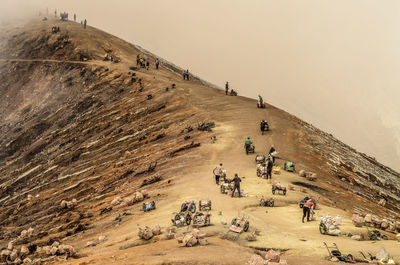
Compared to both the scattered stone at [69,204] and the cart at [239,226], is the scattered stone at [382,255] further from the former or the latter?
the scattered stone at [69,204]

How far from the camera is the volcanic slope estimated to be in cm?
1886

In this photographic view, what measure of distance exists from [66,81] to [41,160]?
19086 mm

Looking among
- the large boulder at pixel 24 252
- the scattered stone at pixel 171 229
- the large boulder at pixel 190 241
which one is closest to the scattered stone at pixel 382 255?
the large boulder at pixel 190 241

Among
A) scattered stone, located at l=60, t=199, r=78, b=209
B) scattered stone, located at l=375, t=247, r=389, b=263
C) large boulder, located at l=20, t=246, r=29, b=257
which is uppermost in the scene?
scattered stone, located at l=375, t=247, r=389, b=263

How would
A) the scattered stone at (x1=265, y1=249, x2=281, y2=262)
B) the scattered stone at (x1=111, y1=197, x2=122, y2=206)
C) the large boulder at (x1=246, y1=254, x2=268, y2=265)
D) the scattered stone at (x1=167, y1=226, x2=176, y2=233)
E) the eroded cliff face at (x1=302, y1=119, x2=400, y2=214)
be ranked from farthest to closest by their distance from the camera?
1. the eroded cliff face at (x1=302, y1=119, x2=400, y2=214)
2. the scattered stone at (x1=111, y1=197, x2=122, y2=206)
3. the scattered stone at (x1=167, y1=226, x2=176, y2=233)
4. the scattered stone at (x1=265, y1=249, x2=281, y2=262)
5. the large boulder at (x1=246, y1=254, x2=268, y2=265)

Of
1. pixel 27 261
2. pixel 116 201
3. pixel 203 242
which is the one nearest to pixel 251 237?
pixel 203 242

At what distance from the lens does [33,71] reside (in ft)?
221

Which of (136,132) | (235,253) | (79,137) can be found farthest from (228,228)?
(79,137)

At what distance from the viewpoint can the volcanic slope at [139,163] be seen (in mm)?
18859

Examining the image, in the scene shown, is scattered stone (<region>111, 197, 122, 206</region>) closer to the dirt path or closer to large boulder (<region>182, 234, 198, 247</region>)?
the dirt path

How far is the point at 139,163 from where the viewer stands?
36.1 m

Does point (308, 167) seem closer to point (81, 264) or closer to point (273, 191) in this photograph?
point (273, 191)

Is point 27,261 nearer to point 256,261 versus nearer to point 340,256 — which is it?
point 256,261

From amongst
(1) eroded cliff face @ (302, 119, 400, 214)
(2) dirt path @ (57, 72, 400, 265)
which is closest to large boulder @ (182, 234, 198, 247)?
(2) dirt path @ (57, 72, 400, 265)
